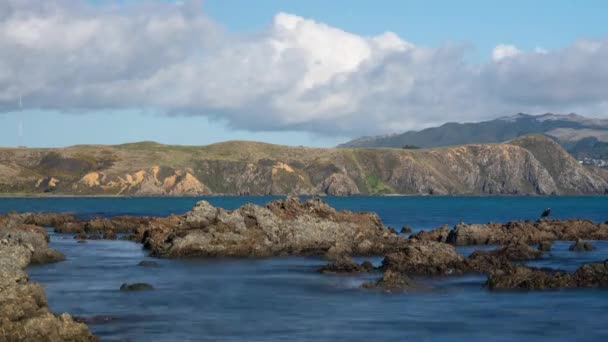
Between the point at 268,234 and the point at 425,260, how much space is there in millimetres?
17573

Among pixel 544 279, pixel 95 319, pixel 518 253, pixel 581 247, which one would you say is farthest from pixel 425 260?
pixel 95 319

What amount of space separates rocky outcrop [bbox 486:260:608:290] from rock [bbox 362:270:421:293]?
4.03 meters

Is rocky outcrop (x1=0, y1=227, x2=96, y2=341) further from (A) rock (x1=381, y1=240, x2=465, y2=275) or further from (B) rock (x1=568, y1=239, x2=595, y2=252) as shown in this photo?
(B) rock (x1=568, y1=239, x2=595, y2=252)

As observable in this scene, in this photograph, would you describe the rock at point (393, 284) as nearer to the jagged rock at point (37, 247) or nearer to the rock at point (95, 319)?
the rock at point (95, 319)

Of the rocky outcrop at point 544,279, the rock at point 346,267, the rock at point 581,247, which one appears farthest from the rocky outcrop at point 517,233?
the rocky outcrop at point 544,279

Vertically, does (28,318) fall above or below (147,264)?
above

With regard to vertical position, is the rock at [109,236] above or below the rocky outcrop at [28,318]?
below

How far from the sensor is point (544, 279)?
4062 centimetres

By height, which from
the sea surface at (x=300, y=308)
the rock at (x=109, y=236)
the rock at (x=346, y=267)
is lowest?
the rock at (x=109, y=236)

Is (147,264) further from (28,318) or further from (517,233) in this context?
(517,233)

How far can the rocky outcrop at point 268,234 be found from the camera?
191 ft

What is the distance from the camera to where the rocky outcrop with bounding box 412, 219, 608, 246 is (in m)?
67.2

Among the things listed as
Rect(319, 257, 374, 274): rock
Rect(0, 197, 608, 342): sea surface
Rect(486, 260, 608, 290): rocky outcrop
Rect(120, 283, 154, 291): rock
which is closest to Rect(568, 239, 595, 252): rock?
Rect(0, 197, 608, 342): sea surface

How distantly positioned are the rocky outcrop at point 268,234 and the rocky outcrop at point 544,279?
18.4 m
